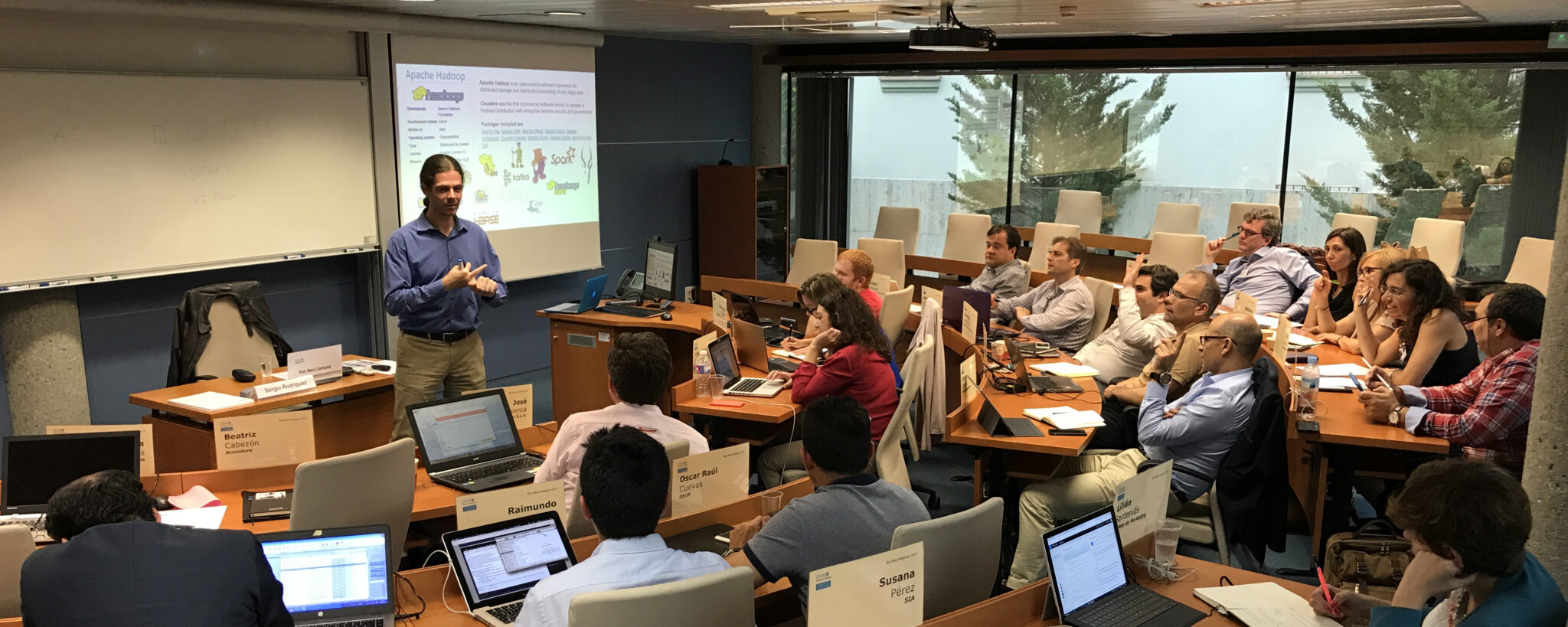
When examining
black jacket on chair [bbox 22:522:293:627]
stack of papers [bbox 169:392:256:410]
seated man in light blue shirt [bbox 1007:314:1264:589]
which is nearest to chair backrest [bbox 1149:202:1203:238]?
seated man in light blue shirt [bbox 1007:314:1264:589]

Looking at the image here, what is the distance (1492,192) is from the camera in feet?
29.8

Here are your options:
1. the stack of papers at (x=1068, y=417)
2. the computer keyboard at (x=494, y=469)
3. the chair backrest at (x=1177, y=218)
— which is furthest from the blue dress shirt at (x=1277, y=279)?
the computer keyboard at (x=494, y=469)

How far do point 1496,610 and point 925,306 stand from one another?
11.6ft

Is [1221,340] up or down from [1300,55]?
down

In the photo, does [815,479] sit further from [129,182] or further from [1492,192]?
[1492,192]

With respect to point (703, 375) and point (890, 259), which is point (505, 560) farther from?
point (890, 259)

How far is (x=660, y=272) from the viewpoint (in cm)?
699

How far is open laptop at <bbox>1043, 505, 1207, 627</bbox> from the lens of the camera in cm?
283

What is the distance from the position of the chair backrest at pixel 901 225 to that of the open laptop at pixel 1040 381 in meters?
4.75

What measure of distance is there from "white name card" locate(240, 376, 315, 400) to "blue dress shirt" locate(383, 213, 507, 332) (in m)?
0.52

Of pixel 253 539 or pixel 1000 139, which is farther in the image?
pixel 1000 139

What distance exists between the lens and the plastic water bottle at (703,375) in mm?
5176

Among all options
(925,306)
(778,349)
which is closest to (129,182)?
(778,349)

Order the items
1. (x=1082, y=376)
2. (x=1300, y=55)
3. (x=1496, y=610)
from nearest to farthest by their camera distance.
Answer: (x=1496, y=610), (x=1082, y=376), (x=1300, y=55)
